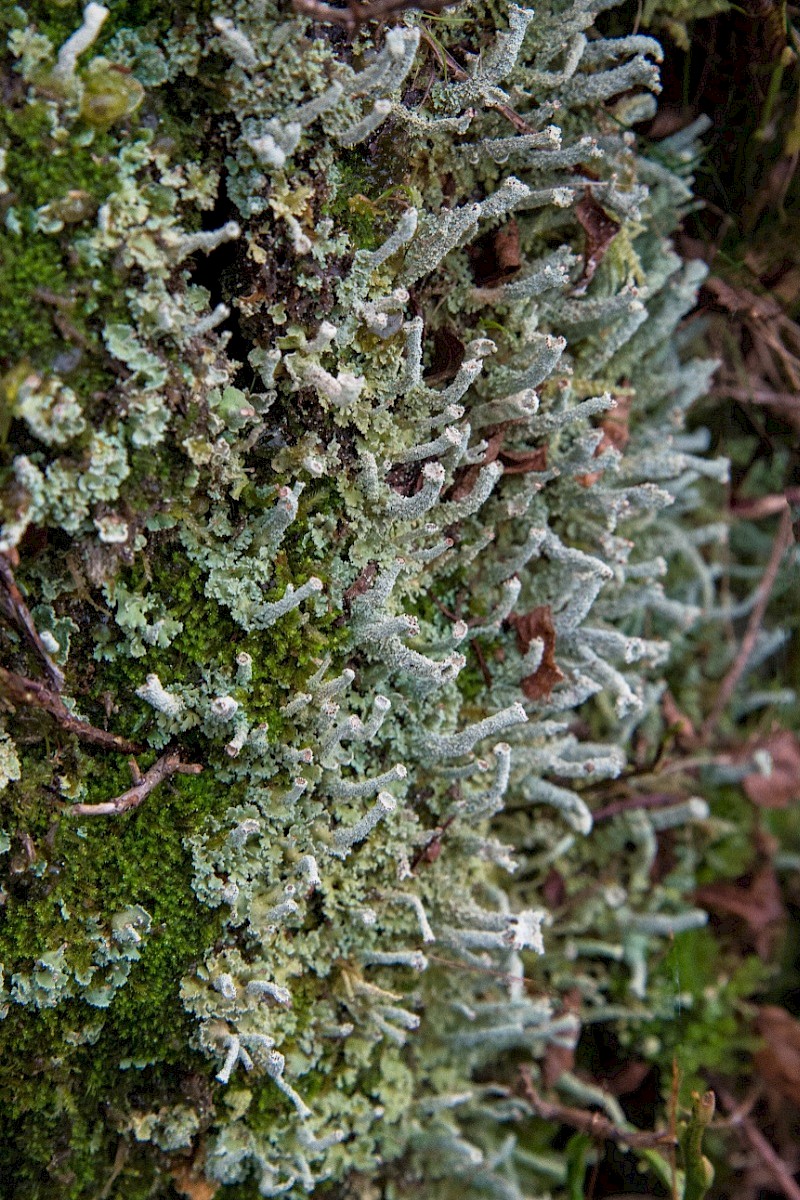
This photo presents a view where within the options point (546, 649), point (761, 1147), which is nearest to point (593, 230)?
point (546, 649)

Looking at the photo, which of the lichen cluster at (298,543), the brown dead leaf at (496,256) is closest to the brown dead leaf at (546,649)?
the lichen cluster at (298,543)

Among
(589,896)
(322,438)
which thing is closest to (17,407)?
(322,438)

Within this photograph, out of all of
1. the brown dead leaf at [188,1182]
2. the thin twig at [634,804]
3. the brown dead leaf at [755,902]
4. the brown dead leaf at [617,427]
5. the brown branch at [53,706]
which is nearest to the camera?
the brown branch at [53,706]

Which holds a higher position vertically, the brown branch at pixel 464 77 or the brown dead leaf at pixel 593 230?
the brown branch at pixel 464 77

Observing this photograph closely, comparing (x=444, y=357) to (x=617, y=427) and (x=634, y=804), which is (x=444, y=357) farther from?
(x=634, y=804)

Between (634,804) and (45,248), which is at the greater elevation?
(45,248)

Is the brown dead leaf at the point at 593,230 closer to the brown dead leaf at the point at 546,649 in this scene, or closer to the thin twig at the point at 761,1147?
the brown dead leaf at the point at 546,649
